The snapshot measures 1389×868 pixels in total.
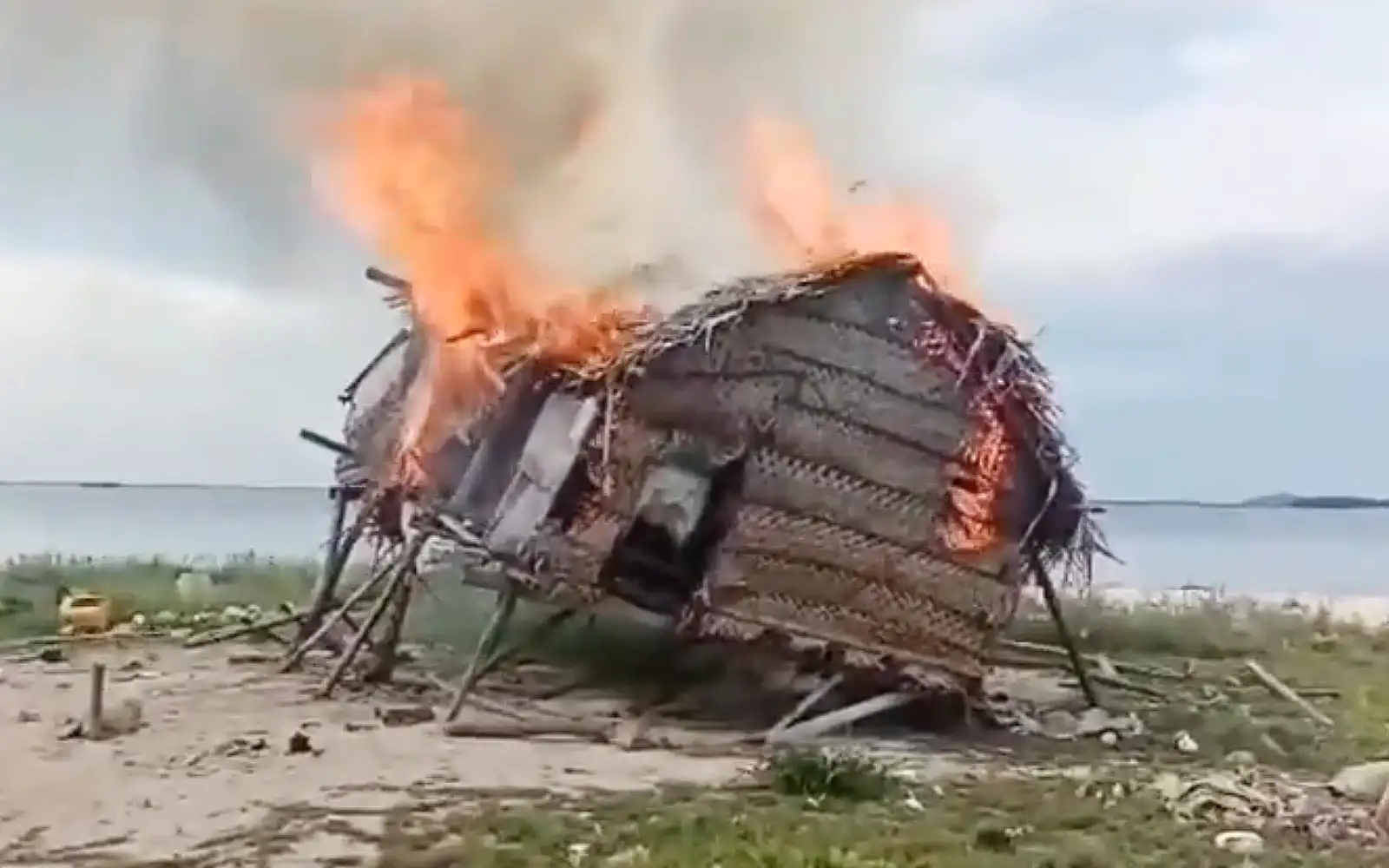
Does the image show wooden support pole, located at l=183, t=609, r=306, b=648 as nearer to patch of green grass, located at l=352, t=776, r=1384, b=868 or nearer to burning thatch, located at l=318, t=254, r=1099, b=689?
burning thatch, located at l=318, t=254, r=1099, b=689

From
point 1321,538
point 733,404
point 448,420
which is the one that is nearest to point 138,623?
point 448,420

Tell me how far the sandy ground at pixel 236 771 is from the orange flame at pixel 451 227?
3.26 metres

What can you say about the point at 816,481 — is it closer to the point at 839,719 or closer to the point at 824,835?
the point at 839,719

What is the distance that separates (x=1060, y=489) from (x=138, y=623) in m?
11.0

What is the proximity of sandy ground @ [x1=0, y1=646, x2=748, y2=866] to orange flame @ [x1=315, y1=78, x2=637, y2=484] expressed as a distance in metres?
3.26

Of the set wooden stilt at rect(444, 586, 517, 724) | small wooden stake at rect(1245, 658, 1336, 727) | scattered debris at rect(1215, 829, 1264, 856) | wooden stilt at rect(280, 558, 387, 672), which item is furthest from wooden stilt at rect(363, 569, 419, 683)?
scattered debris at rect(1215, 829, 1264, 856)

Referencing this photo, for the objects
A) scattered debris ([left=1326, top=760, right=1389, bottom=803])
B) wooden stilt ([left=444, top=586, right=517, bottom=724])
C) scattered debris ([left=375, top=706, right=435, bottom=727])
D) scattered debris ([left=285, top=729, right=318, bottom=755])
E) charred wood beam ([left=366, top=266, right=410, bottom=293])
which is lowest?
scattered debris ([left=1326, top=760, right=1389, bottom=803])

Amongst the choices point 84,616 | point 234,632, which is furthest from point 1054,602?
point 84,616

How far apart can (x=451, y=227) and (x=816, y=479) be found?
406cm

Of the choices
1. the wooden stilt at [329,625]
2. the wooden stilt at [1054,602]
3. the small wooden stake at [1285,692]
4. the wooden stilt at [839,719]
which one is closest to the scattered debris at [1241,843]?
the wooden stilt at [839,719]

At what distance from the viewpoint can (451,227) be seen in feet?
48.3

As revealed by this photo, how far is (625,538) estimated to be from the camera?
13102 millimetres

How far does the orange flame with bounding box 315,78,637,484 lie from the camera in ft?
47.3

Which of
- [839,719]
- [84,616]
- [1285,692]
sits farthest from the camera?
[84,616]
